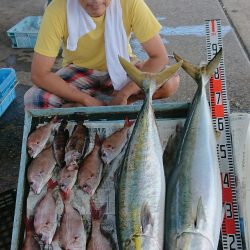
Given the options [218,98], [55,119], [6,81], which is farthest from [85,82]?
[218,98]

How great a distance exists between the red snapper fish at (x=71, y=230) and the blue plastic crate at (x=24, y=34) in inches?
123

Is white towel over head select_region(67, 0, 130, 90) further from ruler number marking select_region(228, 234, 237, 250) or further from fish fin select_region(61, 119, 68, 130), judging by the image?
ruler number marking select_region(228, 234, 237, 250)

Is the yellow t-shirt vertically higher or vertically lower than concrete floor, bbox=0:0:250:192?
higher

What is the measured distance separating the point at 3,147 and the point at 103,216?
1.62 m

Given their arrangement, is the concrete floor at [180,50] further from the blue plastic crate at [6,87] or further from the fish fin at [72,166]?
the fish fin at [72,166]

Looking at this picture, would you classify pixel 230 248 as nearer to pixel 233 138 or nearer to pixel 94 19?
pixel 233 138

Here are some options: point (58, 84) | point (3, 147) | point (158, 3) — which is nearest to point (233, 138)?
point (58, 84)

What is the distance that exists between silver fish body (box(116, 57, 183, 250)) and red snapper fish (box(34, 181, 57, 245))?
37 cm

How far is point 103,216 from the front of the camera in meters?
2.37

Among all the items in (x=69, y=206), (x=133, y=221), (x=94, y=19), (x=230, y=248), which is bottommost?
(x=230, y=248)

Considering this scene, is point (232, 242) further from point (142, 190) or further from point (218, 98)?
point (218, 98)

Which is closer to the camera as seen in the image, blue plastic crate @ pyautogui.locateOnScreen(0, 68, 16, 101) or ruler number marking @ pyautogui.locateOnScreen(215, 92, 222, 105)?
ruler number marking @ pyautogui.locateOnScreen(215, 92, 222, 105)

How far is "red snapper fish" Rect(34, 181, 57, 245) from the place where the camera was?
89.4 inches

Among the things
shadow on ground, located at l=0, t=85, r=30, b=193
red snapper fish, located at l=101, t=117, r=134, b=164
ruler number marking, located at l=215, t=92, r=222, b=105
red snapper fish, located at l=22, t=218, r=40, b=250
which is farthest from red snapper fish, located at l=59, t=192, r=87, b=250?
ruler number marking, located at l=215, t=92, r=222, b=105
